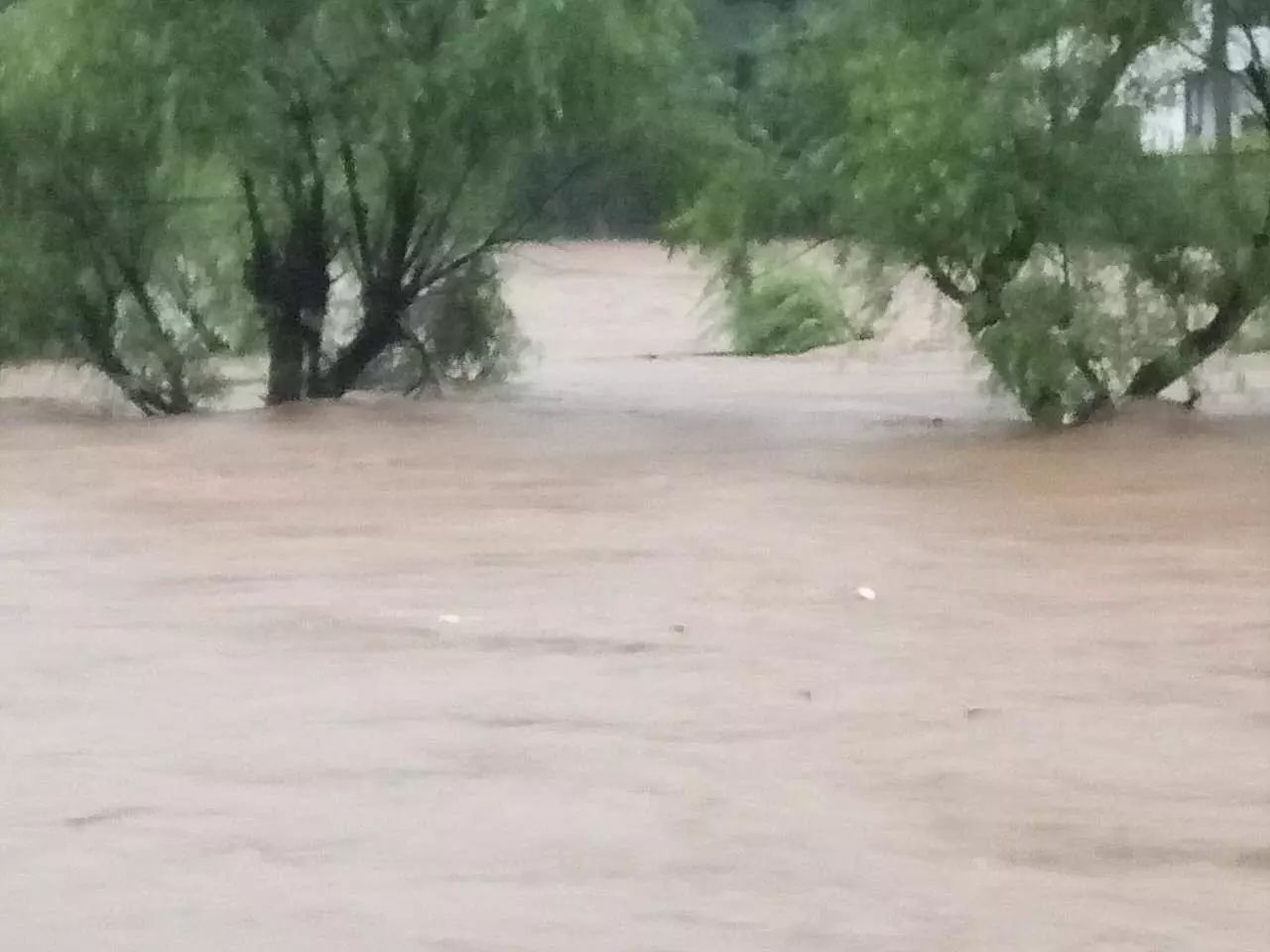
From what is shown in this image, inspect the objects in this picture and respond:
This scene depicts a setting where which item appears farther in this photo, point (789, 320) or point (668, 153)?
point (789, 320)

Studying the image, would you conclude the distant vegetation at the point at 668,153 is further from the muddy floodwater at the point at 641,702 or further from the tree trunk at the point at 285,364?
the muddy floodwater at the point at 641,702

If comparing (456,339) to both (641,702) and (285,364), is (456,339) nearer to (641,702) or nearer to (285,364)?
(285,364)

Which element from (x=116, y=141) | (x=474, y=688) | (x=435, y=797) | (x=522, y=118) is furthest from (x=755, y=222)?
(x=435, y=797)

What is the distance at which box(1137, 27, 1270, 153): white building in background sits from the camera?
12.4 meters

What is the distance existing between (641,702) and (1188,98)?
28.9 ft

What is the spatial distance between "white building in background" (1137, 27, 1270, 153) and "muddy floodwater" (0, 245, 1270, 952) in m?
2.35

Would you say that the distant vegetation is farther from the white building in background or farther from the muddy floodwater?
the muddy floodwater

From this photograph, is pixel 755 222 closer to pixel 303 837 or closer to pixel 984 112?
pixel 984 112

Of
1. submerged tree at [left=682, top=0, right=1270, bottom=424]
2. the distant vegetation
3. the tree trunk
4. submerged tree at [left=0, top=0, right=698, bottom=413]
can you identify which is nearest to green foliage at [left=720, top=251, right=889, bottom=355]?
submerged tree at [left=0, top=0, right=698, bottom=413]

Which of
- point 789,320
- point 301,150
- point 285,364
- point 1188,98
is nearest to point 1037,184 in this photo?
point 1188,98

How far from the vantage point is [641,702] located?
589cm

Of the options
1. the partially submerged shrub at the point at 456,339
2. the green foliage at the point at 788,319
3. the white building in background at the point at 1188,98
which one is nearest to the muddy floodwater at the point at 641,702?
the white building in background at the point at 1188,98

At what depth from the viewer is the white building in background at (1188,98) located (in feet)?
40.8

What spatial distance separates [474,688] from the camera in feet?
19.9
